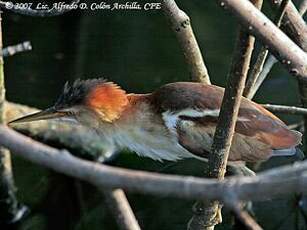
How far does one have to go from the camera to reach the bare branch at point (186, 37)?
6.63ft

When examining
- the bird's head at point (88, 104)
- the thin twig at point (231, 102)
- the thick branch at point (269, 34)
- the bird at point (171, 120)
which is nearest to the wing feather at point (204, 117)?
the bird at point (171, 120)

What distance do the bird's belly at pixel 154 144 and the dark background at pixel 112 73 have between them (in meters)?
0.65

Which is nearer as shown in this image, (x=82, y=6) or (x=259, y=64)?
(x=259, y=64)

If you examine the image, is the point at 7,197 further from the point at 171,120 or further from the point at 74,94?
the point at 171,120

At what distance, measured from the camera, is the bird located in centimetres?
208

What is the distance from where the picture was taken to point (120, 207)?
3.03 ft

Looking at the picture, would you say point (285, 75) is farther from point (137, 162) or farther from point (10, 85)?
point (10, 85)

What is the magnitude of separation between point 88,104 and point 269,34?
1.07m

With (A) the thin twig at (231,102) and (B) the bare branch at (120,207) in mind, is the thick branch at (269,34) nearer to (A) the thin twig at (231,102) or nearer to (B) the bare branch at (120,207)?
(A) the thin twig at (231,102)

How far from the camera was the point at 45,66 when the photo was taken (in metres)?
3.62

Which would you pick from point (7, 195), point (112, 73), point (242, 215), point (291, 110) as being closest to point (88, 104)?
point (291, 110)

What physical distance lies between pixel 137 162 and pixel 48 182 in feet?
1.21

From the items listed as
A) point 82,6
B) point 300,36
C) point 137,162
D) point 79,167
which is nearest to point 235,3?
point 79,167

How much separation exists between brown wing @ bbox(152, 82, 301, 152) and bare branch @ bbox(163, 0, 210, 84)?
0.09 metres
